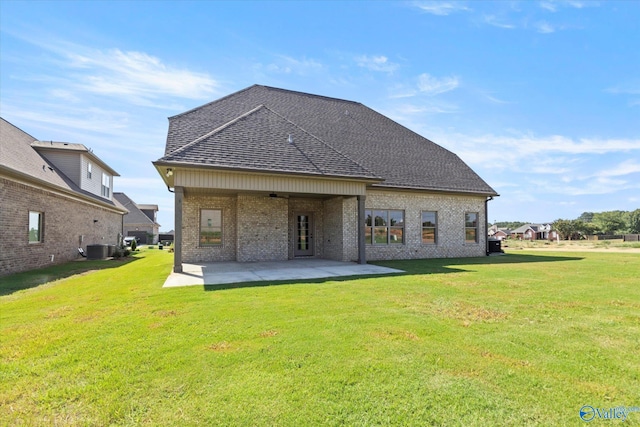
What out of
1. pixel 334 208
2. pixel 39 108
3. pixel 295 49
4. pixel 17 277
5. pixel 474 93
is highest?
pixel 295 49

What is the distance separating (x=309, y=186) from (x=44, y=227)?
11.6m

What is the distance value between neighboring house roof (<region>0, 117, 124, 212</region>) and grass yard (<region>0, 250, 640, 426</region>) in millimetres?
6722

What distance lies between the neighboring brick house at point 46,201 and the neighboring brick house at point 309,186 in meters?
5.45

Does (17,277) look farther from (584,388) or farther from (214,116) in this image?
(584,388)

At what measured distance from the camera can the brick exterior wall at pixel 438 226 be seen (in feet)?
47.9

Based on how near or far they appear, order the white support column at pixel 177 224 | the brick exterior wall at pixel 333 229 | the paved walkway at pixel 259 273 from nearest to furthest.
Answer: the paved walkway at pixel 259 273 < the white support column at pixel 177 224 < the brick exterior wall at pixel 333 229

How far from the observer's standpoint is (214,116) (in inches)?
586

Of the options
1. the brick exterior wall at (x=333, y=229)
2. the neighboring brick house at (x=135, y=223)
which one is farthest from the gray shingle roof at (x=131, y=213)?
the brick exterior wall at (x=333, y=229)

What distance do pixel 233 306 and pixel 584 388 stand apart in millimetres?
5048

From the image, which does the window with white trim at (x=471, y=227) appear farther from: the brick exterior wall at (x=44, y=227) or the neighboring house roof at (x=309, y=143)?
the brick exterior wall at (x=44, y=227)

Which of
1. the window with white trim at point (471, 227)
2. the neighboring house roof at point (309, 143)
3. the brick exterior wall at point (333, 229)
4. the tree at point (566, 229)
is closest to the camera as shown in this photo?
the neighboring house roof at point (309, 143)

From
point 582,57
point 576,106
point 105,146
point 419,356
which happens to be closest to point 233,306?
point 419,356

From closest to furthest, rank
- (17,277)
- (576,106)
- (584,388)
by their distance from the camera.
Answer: (584,388) < (17,277) < (576,106)

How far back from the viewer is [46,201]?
1316 cm
